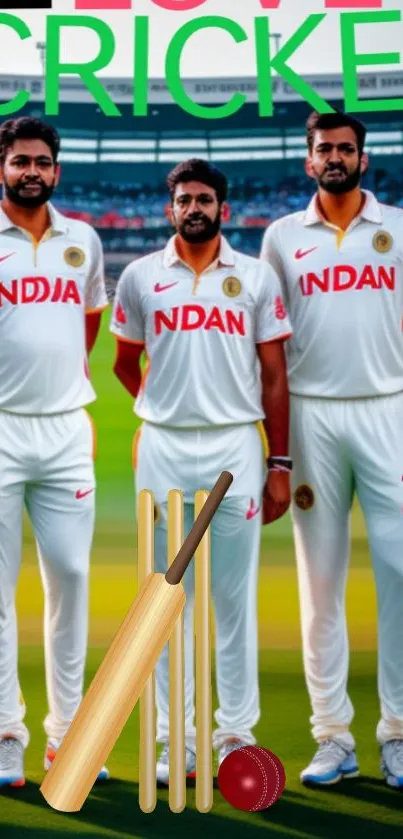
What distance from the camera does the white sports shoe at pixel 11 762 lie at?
3299 millimetres

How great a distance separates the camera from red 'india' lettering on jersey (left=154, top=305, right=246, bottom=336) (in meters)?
3.33

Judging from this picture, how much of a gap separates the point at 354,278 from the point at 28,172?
2.62 ft

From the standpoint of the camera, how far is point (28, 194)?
3.35 m

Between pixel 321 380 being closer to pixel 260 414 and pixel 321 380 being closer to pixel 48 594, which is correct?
pixel 260 414

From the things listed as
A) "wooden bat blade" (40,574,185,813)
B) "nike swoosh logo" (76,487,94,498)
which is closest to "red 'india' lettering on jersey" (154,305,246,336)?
"nike swoosh logo" (76,487,94,498)

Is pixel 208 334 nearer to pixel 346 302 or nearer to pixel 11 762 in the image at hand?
pixel 346 302

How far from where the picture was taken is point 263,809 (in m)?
3.17

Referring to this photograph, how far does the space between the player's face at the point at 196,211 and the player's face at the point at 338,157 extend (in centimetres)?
27

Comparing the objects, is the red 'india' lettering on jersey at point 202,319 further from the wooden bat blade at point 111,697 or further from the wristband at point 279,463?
the wooden bat blade at point 111,697

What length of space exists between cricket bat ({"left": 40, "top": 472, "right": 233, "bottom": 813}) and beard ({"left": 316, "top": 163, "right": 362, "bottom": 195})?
3.48 feet

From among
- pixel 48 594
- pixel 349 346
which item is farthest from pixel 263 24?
pixel 48 594

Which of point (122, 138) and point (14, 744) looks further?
point (122, 138)

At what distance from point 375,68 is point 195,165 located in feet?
1.73

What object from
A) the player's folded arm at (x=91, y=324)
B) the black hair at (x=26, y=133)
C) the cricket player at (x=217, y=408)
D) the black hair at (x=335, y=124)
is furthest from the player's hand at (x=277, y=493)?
the black hair at (x=26, y=133)
